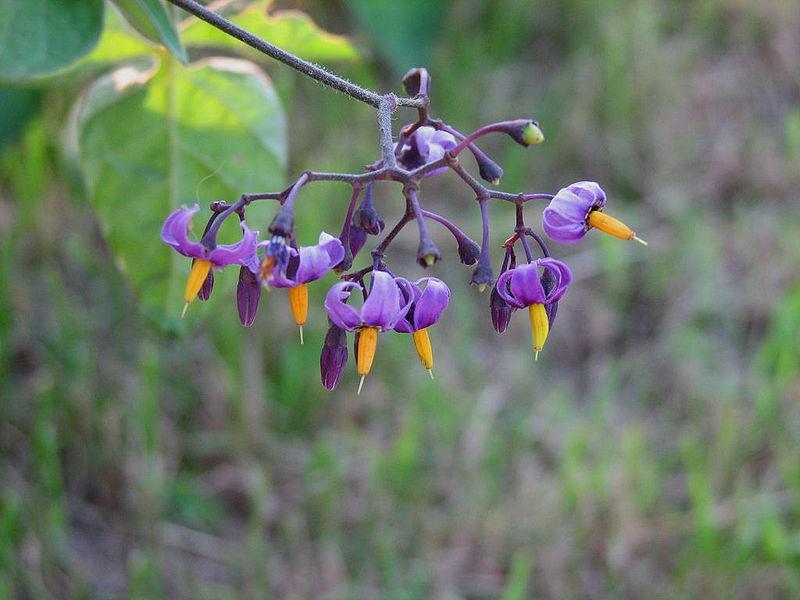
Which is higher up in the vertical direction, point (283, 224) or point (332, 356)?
point (283, 224)

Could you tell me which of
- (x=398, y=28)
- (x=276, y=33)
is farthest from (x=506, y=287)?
(x=398, y=28)

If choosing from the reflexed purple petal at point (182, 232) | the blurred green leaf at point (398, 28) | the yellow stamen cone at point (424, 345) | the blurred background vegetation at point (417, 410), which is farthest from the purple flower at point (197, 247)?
the blurred green leaf at point (398, 28)

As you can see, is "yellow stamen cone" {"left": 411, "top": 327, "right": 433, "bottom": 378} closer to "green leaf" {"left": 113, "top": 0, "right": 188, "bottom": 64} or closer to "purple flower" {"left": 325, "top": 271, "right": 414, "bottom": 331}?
"purple flower" {"left": 325, "top": 271, "right": 414, "bottom": 331}

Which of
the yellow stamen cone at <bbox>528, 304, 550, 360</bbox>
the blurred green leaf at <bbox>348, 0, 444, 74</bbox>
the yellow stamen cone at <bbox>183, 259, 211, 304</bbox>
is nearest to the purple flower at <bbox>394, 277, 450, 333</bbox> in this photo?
the yellow stamen cone at <bbox>528, 304, 550, 360</bbox>

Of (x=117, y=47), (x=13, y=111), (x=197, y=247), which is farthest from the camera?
(x=13, y=111)

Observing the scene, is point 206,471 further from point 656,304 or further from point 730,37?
point 730,37

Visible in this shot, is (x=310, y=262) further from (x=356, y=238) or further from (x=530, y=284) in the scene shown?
(x=530, y=284)

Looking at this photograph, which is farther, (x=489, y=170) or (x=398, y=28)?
(x=398, y=28)
